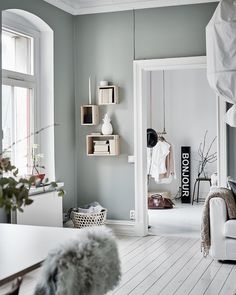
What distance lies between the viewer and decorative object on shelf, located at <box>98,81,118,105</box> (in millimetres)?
6031

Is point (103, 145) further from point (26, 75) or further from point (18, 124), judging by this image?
point (26, 75)

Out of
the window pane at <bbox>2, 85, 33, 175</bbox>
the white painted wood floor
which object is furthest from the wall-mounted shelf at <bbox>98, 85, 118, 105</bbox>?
the white painted wood floor

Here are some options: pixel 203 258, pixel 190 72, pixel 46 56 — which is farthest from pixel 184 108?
pixel 203 258

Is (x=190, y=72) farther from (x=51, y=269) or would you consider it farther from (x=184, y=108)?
(x=51, y=269)

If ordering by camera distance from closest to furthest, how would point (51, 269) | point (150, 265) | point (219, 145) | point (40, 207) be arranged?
1. point (51, 269)
2. point (150, 265)
3. point (40, 207)
4. point (219, 145)

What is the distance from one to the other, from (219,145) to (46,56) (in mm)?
2448

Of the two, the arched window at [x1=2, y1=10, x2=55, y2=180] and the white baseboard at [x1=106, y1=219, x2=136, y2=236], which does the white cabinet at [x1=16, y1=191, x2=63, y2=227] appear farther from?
the white baseboard at [x1=106, y1=219, x2=136, y2=236]

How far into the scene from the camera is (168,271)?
4.41 m

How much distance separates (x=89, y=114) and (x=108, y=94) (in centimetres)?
39

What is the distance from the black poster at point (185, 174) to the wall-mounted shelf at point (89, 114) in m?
3.57

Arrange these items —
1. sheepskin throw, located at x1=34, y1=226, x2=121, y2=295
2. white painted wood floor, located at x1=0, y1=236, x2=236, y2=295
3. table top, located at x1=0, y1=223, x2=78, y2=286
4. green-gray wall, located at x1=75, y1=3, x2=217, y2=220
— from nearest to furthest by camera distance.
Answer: sheepskin throw, located at x1=34, y1=226, x2=121, y2=295 < table top, located at x1=0, y1=223, x2=78, y2=286 < white painted wood floor, located at x1=0, y1=236, x2=236, y2=295 < green-gray wall, located at x1=75, y1=3, x2=217, y2=220

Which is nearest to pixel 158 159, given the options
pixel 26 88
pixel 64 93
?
pixel 64 93

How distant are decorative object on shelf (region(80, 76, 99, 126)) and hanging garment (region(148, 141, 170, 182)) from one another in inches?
120

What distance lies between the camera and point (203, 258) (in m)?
4.86
